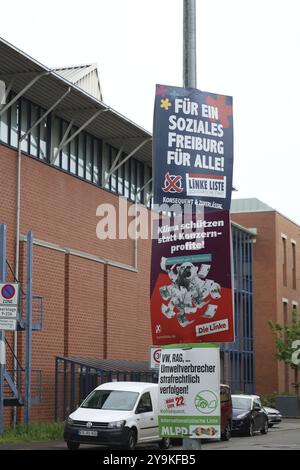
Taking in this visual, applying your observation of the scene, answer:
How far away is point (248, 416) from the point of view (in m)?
29.2

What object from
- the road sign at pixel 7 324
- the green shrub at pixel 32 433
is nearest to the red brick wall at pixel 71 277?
the green shrub at pixel 32 433

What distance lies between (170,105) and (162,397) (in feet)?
9.80

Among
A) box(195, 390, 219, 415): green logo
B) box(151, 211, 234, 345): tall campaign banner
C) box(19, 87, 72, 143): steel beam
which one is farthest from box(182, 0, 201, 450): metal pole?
box(19, 87, 72, 143): steel beam

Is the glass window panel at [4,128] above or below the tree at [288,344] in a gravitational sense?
above

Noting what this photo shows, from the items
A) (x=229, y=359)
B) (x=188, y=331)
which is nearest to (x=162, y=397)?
(x=188, y=331)

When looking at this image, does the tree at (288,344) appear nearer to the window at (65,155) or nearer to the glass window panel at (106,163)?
the glass window panel at (106,163)

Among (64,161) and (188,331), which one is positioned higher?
(64,161)

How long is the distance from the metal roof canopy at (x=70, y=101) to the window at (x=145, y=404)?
10766 mm

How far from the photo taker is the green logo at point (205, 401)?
8453 millimetres

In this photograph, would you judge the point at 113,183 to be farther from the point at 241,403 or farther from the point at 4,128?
the point at 241,403

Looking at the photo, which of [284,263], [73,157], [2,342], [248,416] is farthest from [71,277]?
[284,263]

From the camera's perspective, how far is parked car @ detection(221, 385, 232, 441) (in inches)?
1019

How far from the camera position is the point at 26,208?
Result: 28547mm
